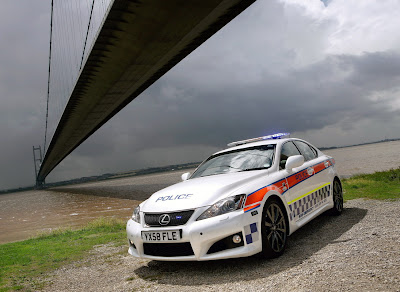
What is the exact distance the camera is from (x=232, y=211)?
12.3ft

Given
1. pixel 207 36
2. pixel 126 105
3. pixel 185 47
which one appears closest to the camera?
pixel 207 36

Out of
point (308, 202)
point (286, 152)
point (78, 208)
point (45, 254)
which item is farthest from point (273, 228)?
point (78, 208)

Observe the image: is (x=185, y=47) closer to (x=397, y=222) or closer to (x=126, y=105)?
(x=126, y=105)

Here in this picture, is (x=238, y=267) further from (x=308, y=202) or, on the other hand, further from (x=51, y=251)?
(x=51, y=251)

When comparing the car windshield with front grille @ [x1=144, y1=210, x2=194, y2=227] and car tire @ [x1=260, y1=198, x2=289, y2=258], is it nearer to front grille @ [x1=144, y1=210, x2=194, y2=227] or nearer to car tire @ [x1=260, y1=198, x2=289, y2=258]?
car tire @ [x1=260, y1=198, x2=289, y2=258]

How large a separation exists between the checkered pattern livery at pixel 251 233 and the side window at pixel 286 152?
1.23 metres

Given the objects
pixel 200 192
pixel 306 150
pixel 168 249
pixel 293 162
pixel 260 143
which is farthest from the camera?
pixel 306 150

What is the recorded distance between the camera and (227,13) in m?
15.6

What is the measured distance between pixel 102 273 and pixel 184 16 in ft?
43.0

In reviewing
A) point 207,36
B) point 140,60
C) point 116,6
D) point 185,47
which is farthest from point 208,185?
point 140,60

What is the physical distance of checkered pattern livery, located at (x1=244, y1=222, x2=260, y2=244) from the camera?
372cm

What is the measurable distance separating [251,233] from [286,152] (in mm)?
1761

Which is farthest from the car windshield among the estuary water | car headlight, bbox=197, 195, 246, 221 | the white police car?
the estuary water

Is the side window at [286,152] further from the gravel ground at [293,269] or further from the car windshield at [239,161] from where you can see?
the gravel ground at [293,269]
